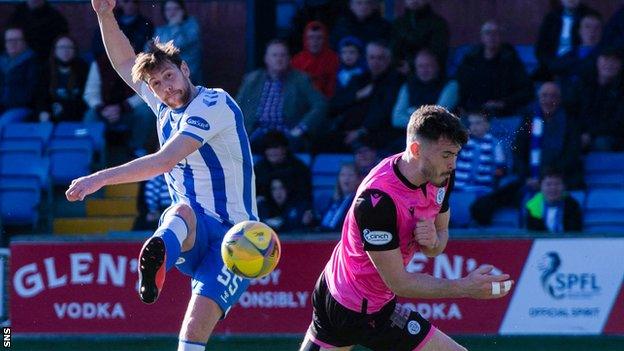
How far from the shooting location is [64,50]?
1232 centimetres

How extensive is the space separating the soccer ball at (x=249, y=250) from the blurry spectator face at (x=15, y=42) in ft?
21.6

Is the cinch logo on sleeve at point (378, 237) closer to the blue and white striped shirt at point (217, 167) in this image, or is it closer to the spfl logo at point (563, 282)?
the blue and white striped shirt at point (217, 167)

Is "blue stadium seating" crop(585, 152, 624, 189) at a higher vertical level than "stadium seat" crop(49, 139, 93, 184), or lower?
higher

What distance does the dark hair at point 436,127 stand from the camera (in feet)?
18.8

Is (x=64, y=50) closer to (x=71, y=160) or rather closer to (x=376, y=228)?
(x=71, y=160)

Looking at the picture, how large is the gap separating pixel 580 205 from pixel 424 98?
163 cm

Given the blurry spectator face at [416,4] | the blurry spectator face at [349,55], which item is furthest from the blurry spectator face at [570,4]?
the blurry spectator face at [349,55]

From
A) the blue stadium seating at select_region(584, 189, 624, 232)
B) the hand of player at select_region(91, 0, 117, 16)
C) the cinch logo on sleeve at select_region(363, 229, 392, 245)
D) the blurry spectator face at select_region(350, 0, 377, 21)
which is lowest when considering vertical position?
the blue stadium seating at select_region(584, 189, 624, 232)

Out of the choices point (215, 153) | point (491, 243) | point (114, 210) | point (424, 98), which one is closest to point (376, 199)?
point (215, 153)

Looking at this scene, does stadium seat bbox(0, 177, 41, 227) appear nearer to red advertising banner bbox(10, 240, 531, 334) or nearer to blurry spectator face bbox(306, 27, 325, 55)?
Result: red advertising banner bbox(10, 240, 531, 334)

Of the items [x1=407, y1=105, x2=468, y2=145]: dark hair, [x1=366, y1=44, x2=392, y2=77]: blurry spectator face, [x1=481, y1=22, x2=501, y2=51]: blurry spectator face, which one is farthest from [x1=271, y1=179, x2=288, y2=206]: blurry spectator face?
[x1=407, y1=105, x2=468, y2=145]: dark hair

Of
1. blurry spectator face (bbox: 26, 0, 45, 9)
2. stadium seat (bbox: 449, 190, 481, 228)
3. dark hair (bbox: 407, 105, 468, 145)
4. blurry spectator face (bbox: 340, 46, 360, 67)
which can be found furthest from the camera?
blurry spectator face (bbox: 26, 0, 45, 9)

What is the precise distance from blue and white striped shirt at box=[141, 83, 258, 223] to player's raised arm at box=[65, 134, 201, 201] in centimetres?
23

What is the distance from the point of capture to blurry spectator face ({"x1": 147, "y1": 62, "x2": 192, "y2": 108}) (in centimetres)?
658
